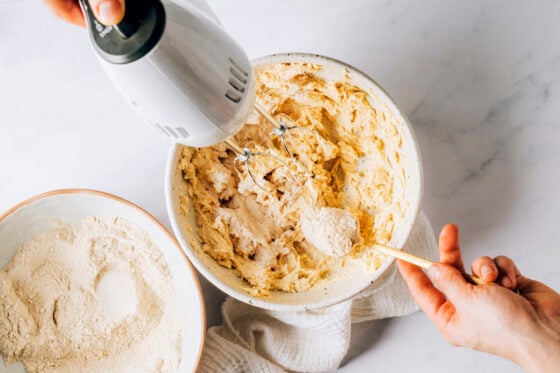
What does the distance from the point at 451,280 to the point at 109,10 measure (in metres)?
0.55

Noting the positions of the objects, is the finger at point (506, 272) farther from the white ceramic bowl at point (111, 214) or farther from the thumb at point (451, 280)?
the white ceramic bowl at point (111, 214)

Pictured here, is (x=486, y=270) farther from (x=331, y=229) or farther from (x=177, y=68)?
(x=177, y=68)

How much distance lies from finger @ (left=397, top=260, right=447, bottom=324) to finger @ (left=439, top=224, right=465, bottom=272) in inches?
3.4

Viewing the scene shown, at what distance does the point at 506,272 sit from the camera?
77 centimetres

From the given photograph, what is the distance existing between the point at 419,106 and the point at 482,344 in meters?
0.46

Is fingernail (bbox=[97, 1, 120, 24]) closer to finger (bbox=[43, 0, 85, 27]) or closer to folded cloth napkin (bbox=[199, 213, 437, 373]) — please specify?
finger (bbox=[43, 0, 85, 27])

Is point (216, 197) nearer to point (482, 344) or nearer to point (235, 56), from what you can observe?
point (235, 56)

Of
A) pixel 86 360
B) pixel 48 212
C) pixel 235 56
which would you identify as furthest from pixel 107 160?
pixel 235 56

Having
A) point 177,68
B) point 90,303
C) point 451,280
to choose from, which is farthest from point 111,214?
point 451,280

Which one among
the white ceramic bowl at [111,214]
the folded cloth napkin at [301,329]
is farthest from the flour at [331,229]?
the white ceramic bowl at [111,214]

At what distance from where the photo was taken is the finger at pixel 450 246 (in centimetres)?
78

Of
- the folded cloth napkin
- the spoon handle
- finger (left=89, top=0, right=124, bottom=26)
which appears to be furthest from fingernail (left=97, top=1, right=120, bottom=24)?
the folded cloth napkin

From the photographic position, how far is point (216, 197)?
0.99 metres

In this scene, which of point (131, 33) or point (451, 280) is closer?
point (131, 33)
